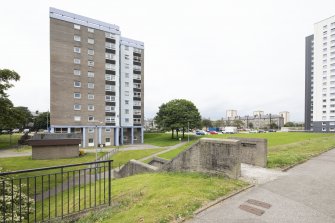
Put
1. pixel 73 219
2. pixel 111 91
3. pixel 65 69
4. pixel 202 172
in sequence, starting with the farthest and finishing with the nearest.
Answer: pixel 111 91 → pixel 65 69 → pixel 202 172 → pixel 73 219

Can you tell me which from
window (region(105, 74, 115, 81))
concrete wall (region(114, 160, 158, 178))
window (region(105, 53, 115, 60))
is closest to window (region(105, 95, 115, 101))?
window (region(105, 74, 115, 81))

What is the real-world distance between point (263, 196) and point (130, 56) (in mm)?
48286

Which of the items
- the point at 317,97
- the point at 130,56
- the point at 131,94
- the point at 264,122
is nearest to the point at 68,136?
the point at 131,94

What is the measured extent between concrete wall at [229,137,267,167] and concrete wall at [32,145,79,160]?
91.0 feet

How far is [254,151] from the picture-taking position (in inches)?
405

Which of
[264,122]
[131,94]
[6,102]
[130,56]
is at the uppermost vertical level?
[130,56]

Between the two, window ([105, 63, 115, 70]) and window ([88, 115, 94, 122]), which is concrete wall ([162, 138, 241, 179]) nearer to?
window ([88, 115, 94, 122])

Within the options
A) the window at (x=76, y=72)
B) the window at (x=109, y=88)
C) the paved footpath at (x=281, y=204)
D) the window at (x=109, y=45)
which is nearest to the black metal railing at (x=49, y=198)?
the paved footpath at (x=281, y=204)

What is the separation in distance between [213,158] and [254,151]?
10.9 ft

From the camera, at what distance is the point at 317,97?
228ft

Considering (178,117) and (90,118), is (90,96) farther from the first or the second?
(178,117)

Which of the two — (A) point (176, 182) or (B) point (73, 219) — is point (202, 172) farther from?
(B) point (73, 219)

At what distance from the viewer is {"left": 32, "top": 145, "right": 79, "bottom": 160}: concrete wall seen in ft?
93.6

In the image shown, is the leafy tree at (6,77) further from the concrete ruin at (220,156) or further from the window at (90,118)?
the window at (90,118)
